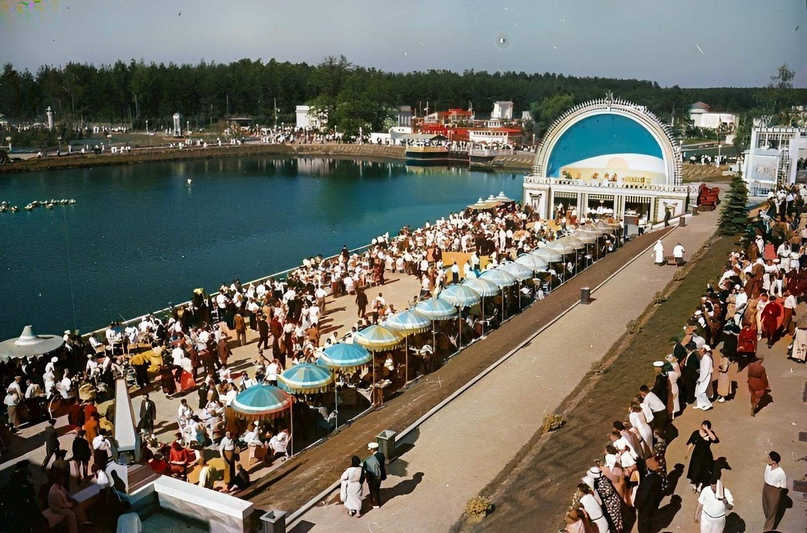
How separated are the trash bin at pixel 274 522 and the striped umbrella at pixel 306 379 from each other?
3.61 metres

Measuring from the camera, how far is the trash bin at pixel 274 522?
782 cm

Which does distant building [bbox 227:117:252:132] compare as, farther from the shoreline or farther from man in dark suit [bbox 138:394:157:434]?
man in dark suit [bbox 138:394:157:434]

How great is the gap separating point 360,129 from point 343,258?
87700 millimetres

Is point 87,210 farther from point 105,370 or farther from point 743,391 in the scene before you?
point 743,391

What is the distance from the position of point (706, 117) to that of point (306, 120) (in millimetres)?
66337

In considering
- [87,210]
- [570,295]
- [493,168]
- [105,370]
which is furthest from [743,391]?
[493,168]

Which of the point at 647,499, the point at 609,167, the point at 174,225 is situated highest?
the point at 609,167

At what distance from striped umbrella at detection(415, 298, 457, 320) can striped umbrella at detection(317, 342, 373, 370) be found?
249 centimetres

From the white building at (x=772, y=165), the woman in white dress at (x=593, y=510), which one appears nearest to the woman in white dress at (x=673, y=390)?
the woman in white dress at (x=593, y=510)

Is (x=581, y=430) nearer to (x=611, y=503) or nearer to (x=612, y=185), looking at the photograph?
(x=611, y=503)

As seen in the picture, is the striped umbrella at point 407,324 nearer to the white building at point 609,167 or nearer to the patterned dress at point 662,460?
the patterned dress at point 662,460

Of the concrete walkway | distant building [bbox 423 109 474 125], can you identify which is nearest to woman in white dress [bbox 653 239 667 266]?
the concrete walkway

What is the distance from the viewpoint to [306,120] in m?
118

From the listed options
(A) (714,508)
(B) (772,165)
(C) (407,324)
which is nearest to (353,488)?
(A) (714,508)
